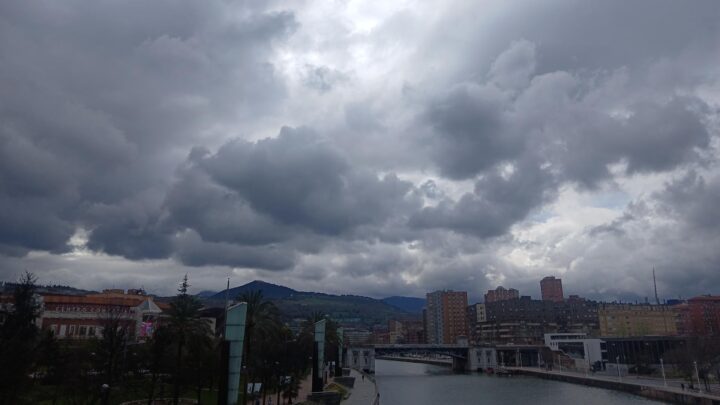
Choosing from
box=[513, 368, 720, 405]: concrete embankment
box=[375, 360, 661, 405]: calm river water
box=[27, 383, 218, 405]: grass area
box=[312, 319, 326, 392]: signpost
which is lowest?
box=[375, 360, 661, 405]: calm river water

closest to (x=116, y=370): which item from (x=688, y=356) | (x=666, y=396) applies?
(x=666, y=396)

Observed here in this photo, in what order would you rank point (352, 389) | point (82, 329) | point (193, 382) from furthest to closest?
point (82, 329), point (352, 389), point (193, 382)

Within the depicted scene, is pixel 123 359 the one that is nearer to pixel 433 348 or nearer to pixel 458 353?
pixel 433 348

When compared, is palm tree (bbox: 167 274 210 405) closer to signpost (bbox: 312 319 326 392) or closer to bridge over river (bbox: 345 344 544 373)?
signpost (bbox: 312 319 326 392)

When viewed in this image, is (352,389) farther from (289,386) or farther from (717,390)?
(717,390)

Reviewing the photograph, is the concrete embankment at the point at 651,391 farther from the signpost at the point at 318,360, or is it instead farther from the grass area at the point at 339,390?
the signpost at the point at 318,360

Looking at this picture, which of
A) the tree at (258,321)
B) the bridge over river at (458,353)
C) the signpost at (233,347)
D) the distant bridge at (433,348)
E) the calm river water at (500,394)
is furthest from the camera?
the distant bridge at (433,348)

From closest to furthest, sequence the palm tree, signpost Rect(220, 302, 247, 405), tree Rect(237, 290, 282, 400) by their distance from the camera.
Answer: signpost Rect(220, 302, 247, 405) < the palm tree < tree Rect(237, 290, 282, 400)

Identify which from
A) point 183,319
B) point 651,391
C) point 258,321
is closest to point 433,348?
point 651,391

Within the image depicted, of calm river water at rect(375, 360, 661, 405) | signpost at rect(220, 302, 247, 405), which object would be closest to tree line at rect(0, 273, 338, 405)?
signpost at rect(220, 302, 247, 405)

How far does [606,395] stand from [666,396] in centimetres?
1250

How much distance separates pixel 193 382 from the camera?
6178 cm

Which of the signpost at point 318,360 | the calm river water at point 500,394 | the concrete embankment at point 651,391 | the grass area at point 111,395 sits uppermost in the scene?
the signpost at point 318,360

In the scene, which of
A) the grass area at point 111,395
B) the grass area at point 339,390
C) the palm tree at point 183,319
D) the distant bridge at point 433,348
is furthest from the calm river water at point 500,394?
the distant bridge at point 433,348
